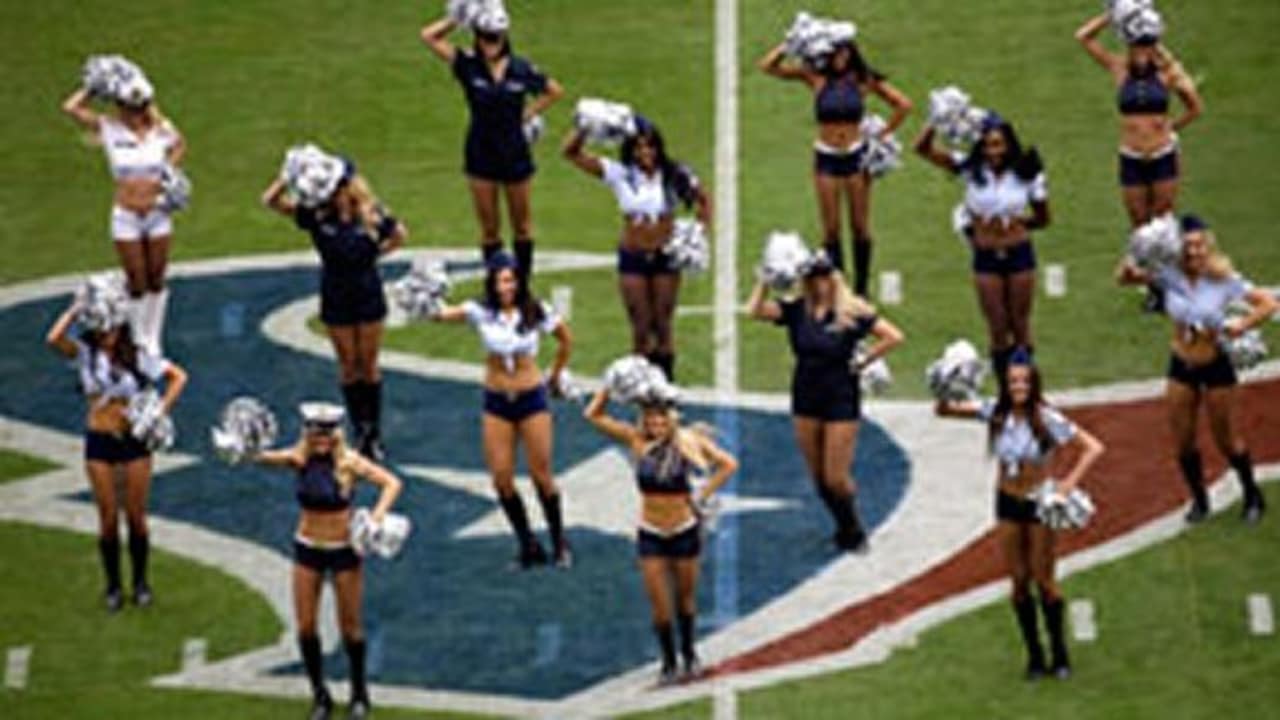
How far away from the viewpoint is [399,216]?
38.9 meters

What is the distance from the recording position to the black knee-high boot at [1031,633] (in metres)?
31.2

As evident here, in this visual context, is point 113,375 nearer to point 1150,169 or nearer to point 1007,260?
point 1007,260

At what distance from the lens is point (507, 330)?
107 feet

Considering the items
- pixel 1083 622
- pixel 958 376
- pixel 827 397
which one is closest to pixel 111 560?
pixel 827 397

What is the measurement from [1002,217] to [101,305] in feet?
21.2

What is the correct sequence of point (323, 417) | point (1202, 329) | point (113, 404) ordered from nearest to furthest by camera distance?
point (323, 417) < point (113, 404) < point (1202, 329)

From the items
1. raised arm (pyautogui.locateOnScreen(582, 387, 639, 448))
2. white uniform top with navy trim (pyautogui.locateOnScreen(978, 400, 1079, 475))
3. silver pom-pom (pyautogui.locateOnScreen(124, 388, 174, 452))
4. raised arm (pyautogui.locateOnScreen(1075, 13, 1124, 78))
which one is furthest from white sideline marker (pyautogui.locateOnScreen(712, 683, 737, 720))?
raised arm (pyautogui.locateOnScreen(1075, 13, 1124, 78))

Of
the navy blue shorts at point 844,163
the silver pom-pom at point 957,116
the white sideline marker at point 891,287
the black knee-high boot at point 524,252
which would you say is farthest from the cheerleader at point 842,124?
the black knee-high boot at point 524,252

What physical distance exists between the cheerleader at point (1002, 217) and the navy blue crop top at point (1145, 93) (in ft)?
5.79

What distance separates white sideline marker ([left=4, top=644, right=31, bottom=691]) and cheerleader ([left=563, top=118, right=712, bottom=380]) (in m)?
5.12

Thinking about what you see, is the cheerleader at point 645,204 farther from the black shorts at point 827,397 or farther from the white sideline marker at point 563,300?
the white sideline marker at point 563,300

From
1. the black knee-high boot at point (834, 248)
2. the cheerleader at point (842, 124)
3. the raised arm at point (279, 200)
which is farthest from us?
the black knee-high boot at point (834, 248)

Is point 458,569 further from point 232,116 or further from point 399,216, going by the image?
point 232,116

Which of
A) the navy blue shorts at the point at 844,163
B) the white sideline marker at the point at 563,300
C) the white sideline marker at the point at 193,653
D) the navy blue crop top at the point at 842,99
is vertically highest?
the navy blue crop top at the point at 842,99
